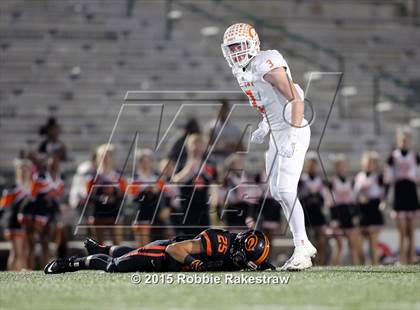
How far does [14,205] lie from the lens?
13.4 meters

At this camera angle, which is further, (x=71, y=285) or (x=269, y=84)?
(x=269, y=84)

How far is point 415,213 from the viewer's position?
551 inches

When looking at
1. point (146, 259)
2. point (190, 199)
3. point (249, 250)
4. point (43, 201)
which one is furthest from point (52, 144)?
point (249, 250)

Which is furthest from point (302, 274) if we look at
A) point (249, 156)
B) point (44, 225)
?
point (249, 156)

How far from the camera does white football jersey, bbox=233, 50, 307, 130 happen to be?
862cm

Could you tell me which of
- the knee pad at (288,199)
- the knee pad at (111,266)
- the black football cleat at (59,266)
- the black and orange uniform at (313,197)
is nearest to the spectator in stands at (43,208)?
the black and orange uniform at (313,197)

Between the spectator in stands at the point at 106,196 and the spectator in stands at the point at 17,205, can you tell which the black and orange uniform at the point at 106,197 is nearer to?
the spectator in stands at the point at 106,196

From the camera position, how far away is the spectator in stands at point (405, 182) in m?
13.9

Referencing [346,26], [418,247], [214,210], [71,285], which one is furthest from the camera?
[346,26]

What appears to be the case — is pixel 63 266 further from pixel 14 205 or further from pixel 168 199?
pixel 168 199

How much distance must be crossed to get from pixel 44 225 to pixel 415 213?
4673mm

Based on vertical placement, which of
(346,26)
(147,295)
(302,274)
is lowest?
(346,26)

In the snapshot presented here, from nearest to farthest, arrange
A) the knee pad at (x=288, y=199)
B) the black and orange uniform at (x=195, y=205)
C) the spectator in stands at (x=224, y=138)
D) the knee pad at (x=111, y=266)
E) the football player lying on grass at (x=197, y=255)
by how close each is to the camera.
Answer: the football player lying on grass at (x=197, y=255) < the knee pad at (x=111, y=266) < the knee pad at (x=288, y=199) < the black and orange uniform at (x=195, y=205) < the spectator in stands at (x=224, y=138)

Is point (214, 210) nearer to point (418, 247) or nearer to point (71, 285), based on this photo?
point (418, 247)
